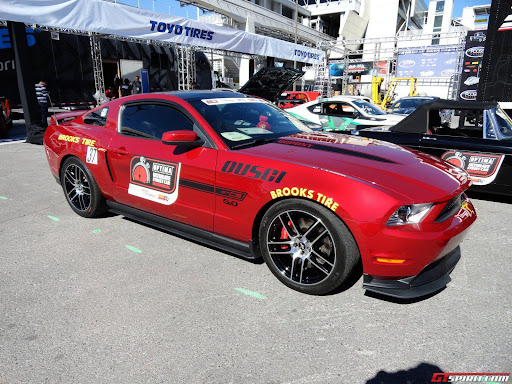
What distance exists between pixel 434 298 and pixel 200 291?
1.73 metres

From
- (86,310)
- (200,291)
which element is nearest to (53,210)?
(86,310)

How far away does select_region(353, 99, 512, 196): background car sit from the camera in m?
4.60

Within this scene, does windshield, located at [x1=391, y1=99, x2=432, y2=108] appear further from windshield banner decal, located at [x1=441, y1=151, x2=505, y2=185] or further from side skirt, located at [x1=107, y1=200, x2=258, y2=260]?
side skirt, located at [x1=107, y1=200, x2=258, y2=260]

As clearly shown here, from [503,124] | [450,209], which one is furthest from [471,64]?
[450,209]

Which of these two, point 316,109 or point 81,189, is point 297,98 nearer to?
point 316,109

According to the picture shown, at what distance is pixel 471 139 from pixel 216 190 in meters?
3.96

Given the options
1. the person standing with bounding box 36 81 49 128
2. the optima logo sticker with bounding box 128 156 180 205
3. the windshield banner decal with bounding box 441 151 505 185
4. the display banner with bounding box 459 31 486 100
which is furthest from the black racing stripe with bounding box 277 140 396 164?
the display banner with bounding box 459 31 486 100

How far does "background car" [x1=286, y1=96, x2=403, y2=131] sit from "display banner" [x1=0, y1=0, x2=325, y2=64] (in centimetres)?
456

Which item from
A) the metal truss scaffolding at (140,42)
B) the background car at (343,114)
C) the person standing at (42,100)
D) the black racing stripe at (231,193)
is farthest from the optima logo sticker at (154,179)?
the metal truss scaffolding at (140,42)

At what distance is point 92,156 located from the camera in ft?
12.5

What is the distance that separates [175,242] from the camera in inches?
139

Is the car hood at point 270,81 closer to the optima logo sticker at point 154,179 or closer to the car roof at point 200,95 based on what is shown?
the car roof at point 200,95

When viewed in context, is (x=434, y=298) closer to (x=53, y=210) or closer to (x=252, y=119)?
(x=252, y=119)

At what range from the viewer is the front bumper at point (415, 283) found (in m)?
2.25
